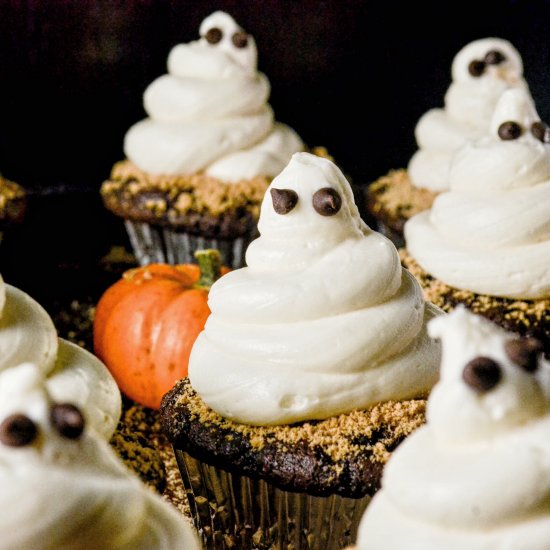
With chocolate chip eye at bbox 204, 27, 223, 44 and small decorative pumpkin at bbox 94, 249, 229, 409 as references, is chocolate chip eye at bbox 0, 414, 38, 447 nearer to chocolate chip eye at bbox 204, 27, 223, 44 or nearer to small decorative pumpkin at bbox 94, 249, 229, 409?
small decorative pumpkin at bbox 94, 249, 229, 409

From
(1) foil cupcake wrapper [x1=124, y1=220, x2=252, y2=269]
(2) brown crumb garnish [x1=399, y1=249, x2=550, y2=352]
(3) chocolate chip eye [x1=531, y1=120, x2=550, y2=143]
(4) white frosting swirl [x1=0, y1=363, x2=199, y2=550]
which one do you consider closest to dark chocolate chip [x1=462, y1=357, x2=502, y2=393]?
(4) white frosting swirl [x1=0, y1=363, x2=199, y2=550]

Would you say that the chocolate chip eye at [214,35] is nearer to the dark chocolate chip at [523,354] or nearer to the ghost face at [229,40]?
the ghost face at [229,40]

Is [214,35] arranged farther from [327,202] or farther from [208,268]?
[327,202]

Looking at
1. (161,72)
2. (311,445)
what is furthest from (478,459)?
(161,72)

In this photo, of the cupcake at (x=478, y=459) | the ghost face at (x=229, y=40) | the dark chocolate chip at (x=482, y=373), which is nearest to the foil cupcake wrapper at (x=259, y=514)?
the cupcake at (x=478, y=459)

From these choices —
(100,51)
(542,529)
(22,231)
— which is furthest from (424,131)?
(542,529)

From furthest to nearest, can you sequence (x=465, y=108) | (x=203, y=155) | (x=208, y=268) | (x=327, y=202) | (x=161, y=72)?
(x=161, y=72) < (x=465, y=108) < (x=203, y=155) < (x=208, y=268) < (x=327, y=202)

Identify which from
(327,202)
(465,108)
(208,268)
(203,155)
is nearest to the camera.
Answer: (327,202)
